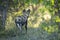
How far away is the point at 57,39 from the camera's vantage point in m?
4.86

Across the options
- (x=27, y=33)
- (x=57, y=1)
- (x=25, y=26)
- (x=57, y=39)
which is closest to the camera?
(x=57, y=1)

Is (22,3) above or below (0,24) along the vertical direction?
above

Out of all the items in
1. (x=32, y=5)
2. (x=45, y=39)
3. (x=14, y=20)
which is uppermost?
(x=32, y=5)

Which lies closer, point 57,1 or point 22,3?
point 57,1

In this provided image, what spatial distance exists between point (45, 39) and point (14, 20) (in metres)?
1.32

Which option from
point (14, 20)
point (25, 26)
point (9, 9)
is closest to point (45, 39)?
point (25, 26)

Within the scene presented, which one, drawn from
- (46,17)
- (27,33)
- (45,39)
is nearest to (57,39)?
(45,39)

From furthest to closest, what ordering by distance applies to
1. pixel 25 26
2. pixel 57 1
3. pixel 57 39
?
1. pixel 25 26
2. pixel 57 39
3. pixel 57 1

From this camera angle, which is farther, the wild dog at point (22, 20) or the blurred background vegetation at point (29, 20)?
the wild dog at point (22, 20)

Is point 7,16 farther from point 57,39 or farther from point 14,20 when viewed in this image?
point 57,39

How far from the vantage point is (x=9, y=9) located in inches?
242

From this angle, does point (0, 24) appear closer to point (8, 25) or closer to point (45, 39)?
point (8, 25)

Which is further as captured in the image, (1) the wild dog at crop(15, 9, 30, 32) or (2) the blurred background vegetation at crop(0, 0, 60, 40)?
(1) the wild dog at crop(15, 9, 30, 32)

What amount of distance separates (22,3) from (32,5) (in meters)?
0.33
